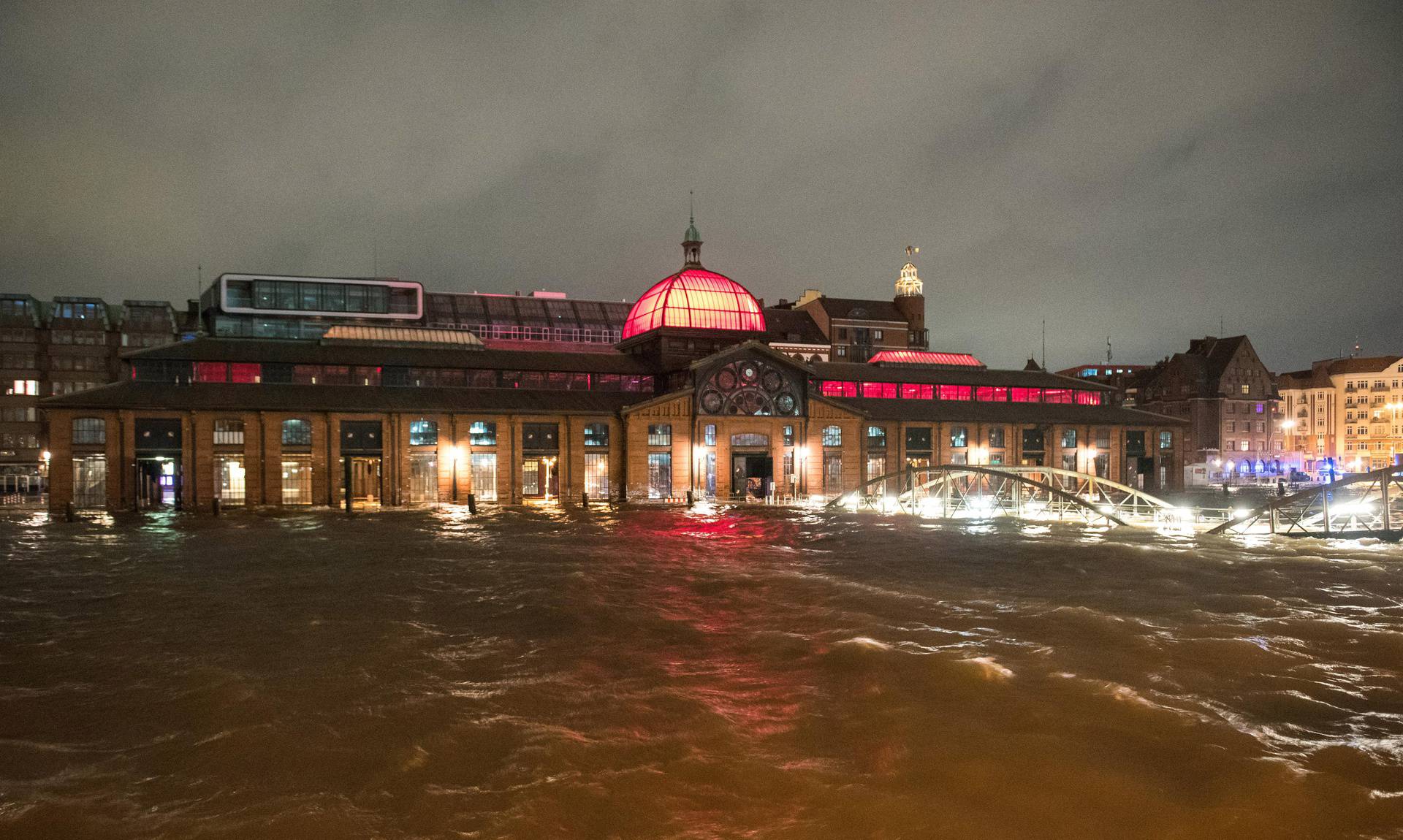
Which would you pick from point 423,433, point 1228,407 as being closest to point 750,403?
point 423,433

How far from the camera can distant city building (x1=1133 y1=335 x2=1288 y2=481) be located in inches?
3812

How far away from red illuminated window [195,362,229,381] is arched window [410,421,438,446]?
12079 mm

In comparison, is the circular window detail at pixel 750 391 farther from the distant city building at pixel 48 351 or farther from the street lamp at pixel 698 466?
the distant city building at pixel 48 351

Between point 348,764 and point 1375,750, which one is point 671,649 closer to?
point 348,764

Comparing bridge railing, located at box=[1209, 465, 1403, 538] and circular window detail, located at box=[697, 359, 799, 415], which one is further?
circular window detail, located at box=[697, 359, 799, 415]

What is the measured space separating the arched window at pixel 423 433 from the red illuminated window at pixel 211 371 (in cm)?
1208

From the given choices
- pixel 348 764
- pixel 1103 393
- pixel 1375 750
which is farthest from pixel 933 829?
pixel 1103 393

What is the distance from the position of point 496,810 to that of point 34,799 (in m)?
5.83

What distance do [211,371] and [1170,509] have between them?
54.9 meters

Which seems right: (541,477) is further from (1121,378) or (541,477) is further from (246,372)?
(1121,378)

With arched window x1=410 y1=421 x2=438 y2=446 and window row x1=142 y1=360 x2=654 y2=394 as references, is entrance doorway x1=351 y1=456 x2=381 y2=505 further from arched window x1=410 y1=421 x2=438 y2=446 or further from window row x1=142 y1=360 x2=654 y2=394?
window row x1=142 y1=360 x2=654 y2=394

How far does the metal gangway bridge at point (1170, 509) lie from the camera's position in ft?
106

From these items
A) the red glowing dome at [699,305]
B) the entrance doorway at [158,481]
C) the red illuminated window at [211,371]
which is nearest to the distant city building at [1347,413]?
the red glowing dome at [699,305]

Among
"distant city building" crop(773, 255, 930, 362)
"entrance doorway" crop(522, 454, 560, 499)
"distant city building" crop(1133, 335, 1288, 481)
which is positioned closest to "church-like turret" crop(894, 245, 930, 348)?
"distant city building" crop(773, 255, 930, 362)
